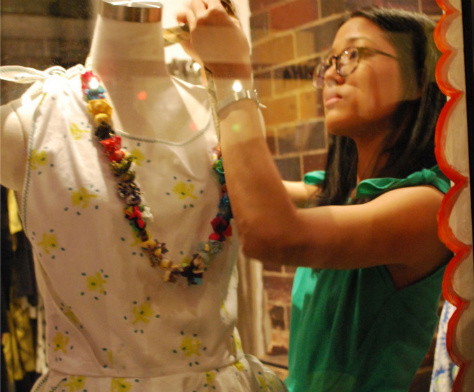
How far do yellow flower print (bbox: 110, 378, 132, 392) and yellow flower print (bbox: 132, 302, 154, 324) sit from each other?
0.20 feet

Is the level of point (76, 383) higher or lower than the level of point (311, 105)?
lower

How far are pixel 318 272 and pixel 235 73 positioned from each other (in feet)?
0.74

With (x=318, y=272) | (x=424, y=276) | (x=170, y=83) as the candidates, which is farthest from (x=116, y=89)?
(x=424, y=276)

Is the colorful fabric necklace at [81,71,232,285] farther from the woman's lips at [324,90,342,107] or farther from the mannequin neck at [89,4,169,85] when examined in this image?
the woman's lips at [324,90,342,107]

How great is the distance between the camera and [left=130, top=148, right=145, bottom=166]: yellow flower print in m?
0.57

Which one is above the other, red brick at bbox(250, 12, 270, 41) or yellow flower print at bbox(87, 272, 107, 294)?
red brick at bbox(250, 12, 270, 41)

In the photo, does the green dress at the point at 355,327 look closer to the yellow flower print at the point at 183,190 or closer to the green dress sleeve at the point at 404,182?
the green dress sleeve at the point at 404,182

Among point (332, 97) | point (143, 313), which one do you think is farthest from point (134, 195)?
point (332, 97)

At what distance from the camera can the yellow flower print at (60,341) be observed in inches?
23.2

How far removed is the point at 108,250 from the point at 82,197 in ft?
0.20

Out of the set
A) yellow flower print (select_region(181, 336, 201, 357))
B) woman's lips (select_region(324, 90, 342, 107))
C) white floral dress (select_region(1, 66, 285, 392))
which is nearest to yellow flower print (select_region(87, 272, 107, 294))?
white floral dress (select_region(1, 66, 285, 392))

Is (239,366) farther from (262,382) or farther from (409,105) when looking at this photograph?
(409,105)

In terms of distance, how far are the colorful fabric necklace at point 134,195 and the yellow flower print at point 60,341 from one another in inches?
5.0

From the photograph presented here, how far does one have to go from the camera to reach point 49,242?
1.88 ft
